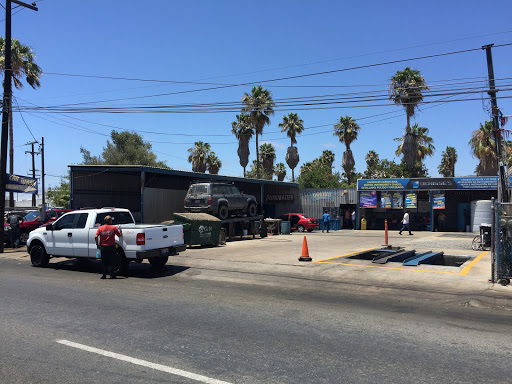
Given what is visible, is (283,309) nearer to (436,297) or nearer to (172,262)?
(436,297)

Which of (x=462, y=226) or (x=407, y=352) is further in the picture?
(x=462, y=226)

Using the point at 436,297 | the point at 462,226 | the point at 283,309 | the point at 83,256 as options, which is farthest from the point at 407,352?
the point at 462,226

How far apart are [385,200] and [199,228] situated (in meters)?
20.0

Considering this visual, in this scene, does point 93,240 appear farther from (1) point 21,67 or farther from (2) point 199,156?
(2) point 199,156

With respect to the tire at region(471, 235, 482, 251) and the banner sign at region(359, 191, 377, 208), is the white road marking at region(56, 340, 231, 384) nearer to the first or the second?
the tire at region(471, 235, 482, 251)

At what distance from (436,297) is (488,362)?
13.0 ft

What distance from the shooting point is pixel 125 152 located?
51.2 metres

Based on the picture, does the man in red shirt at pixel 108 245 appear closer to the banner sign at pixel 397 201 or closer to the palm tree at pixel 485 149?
the banner sign at pixel 397 201

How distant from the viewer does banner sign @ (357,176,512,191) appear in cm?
2809

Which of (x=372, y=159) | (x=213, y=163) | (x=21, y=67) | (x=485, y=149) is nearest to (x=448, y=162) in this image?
(x=372, y=159)

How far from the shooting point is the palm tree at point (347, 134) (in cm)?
4391

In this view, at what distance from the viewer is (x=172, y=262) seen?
13.6 m

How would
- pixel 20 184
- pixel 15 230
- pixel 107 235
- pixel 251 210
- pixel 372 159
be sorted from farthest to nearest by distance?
1. pixel 372 159
2. pixel 251 210
3. pixel 20 184
4. pixel 15 230
5. pixel 107 235

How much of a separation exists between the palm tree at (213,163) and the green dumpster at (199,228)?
1362 inches
